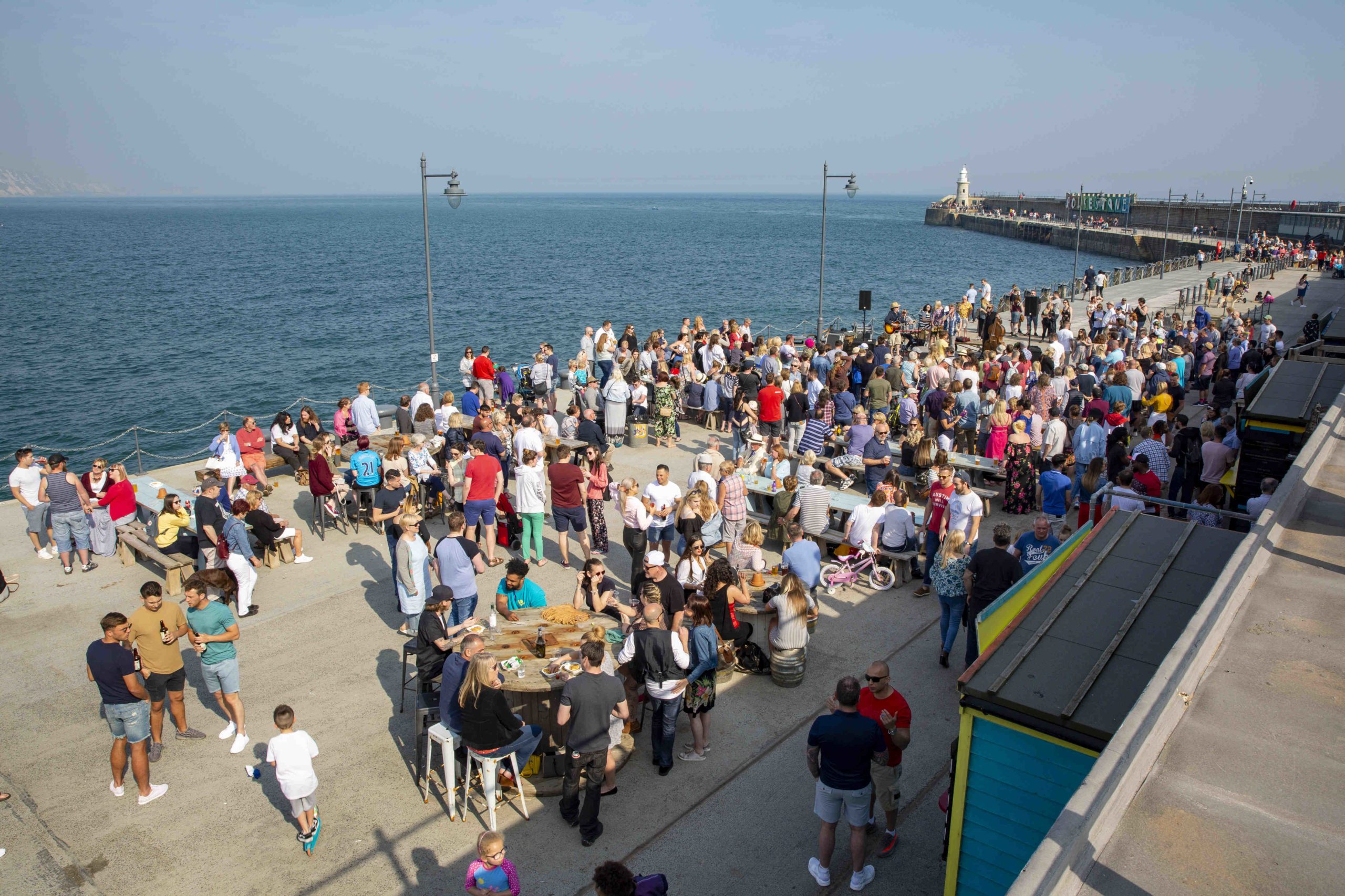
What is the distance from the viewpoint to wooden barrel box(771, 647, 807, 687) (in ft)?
26.6

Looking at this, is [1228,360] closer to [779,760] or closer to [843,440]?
[843,440]

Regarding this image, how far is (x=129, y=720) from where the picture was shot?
667 centimetres

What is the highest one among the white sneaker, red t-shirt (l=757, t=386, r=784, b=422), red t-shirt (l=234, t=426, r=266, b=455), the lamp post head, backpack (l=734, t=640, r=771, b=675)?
the lamp post head

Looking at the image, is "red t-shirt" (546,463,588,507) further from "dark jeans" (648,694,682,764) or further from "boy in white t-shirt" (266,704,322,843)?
"boy in white t-shirt" (266,704,322,843)

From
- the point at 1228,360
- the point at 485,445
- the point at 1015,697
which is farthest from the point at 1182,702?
the point at 1228,360

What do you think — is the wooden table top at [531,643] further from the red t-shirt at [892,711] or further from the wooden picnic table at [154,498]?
the wooden picnic table at [154,498]

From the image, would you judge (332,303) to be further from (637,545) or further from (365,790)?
(365,790)

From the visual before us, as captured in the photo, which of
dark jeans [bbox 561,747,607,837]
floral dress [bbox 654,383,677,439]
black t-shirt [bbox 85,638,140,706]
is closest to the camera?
dark jeans [bbox 561,747,607,837]

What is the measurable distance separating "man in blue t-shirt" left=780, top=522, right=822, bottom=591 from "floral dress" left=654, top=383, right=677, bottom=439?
7466mm

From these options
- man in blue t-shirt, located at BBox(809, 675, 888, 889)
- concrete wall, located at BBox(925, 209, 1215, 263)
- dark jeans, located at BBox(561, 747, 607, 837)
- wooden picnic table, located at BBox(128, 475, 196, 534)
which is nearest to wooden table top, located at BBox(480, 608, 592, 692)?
dark jeans, located at BBox(561, 747, 607, 837)

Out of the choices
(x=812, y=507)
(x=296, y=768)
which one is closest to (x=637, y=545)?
(x=812, y=507)

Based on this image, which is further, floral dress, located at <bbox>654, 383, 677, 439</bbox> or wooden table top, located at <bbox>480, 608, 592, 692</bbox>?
floral dress, located at <bbox>654, 383, 677, 439</bbox>

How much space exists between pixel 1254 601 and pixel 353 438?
13.1 m

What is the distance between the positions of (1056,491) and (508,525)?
7.19 m
